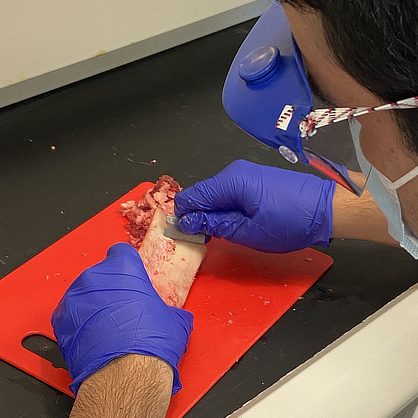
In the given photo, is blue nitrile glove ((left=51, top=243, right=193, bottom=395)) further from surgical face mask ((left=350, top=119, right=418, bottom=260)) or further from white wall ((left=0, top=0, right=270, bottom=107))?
white wall ((left=0, top=0, right=270, bottom=107))

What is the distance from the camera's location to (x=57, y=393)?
0.98 m

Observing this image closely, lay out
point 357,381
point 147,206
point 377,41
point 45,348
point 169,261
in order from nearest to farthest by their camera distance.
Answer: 1. point 377,41
2. point 357,381
3. point 45,348
4. point 169,261
5. point 147,206

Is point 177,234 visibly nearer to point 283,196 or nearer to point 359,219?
point 283,196

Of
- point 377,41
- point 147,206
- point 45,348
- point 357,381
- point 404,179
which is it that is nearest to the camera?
point 377,41

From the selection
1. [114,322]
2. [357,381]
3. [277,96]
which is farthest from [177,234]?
[357,381]

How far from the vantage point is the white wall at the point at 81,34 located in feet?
4.52

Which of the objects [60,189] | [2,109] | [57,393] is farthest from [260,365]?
[2,109]

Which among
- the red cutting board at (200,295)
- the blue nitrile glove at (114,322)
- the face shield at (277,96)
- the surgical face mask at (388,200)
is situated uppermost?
the face shield at (277,96)

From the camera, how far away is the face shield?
30.3 inches

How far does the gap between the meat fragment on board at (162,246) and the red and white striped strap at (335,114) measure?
49cm

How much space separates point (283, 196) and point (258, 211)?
0.23 feet

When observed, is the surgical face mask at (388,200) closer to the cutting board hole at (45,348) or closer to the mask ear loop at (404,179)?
the mask ear loop at (404,179)

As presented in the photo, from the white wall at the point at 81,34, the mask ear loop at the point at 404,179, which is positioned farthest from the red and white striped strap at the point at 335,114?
the white wall at the point at 81,34

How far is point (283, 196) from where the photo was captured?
121 cm
